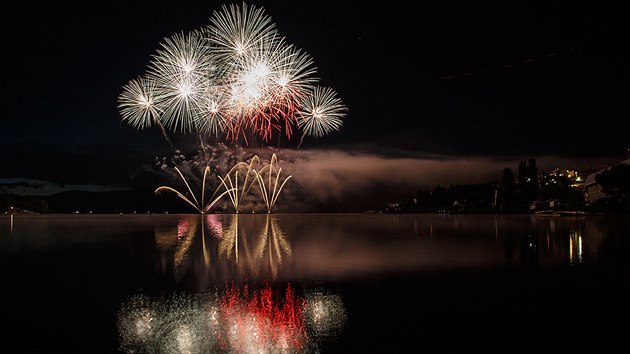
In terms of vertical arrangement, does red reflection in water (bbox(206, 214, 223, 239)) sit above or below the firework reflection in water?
below

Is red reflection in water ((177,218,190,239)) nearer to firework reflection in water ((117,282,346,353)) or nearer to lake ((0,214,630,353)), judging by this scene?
lake ((0,214,630,353))

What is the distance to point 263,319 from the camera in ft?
29.3

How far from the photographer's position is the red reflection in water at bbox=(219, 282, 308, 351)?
746 centimetres

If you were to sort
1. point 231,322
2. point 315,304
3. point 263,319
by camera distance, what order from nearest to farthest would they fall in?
point 231,322
point 263,319
point 315,304

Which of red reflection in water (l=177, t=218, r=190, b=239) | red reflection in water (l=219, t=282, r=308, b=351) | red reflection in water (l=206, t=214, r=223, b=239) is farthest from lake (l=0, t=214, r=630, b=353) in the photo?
red reflection in water (l=206, t=214, r=223, b=239)

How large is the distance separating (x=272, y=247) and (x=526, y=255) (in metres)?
10.5

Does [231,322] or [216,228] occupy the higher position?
[231,322]

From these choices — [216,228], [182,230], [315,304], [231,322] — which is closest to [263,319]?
[231,322]

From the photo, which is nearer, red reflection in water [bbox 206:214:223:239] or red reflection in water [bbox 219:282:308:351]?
red reflection in water [bbox 219:282:308:351]

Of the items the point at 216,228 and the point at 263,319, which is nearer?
the point at 263,319

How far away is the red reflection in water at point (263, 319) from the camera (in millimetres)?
7461

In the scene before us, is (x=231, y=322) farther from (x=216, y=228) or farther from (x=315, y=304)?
(x=216, y=228)

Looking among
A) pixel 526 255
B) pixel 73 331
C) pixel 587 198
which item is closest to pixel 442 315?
pixel 73 331

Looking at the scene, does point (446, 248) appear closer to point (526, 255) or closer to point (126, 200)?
point (526, 255)
